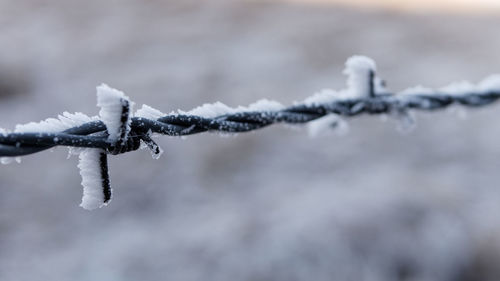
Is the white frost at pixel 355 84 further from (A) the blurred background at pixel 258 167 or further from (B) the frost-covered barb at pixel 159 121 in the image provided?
(A) the blurred background at pixel 258 167

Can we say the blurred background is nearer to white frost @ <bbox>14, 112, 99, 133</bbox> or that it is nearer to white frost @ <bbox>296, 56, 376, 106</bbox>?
white frost @ <bbox>296, 56, 376, 106</bbox>

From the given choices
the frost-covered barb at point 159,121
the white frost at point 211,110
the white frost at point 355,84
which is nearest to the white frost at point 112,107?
the frost-covered barb at point 159,121

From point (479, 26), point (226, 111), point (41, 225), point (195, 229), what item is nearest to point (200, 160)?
point (195, 229)

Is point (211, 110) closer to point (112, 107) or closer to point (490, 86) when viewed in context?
point (112, 107)

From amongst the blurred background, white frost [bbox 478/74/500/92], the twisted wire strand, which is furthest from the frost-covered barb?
the blurred background

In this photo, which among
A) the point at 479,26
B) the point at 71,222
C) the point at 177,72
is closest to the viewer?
the point at 71,222

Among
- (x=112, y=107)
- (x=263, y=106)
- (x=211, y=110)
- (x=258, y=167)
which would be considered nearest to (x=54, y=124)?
(x=112, y=107)

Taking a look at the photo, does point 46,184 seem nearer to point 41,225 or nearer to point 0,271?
point 41,225
